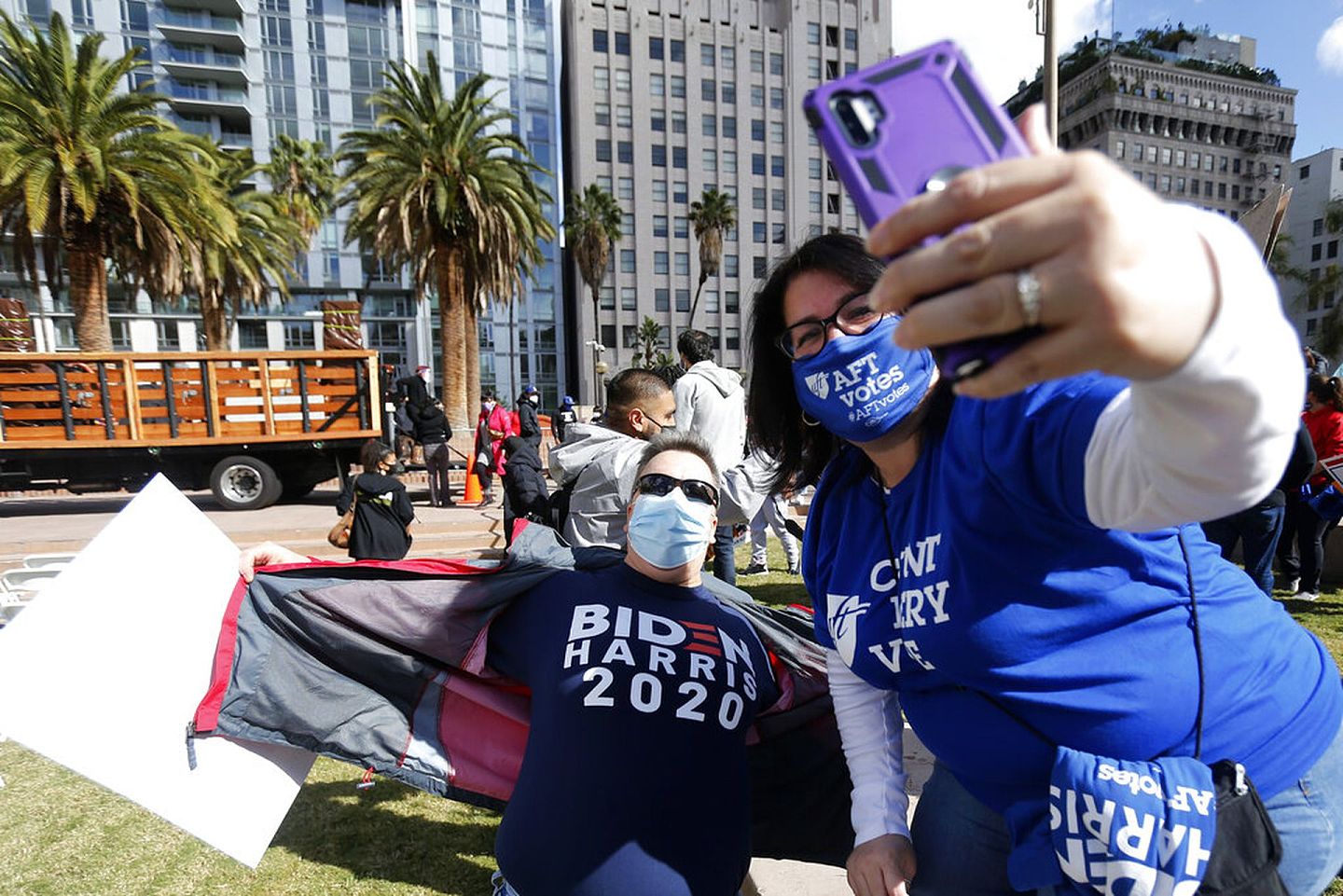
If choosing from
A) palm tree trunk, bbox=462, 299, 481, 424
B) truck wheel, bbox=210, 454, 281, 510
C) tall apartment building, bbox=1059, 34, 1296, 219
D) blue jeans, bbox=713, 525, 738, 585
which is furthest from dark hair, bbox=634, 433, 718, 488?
tall apartment building, bbox=1059, 34, 1296, 219

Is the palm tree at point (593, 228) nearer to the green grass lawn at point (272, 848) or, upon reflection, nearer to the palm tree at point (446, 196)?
the palm tree at point (446, 196)

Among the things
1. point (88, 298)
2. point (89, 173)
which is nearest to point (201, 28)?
point (89, 173)

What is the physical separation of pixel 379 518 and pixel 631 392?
2.78 meters

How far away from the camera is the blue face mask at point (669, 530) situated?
2043 millimetres

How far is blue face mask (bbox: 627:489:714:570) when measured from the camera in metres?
2.04

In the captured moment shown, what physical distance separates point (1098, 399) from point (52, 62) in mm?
17097

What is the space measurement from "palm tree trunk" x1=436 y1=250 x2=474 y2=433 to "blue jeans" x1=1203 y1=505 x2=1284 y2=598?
16.3 metres

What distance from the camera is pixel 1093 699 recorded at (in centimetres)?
104

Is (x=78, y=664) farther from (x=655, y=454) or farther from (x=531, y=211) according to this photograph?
(x=531, y=211)

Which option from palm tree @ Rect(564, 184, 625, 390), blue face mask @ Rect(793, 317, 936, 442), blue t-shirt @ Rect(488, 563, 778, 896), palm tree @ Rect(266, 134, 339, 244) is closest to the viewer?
blue face mask @ Rect(793, 317, 936, 442)

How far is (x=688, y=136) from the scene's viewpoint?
53.9m

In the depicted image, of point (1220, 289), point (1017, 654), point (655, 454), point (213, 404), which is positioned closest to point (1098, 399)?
point (1220, 289)

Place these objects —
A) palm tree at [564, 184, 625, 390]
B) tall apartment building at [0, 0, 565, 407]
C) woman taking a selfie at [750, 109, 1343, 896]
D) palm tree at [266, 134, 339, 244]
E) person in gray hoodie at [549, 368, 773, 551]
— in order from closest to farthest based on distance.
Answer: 1. woman taking a selfie at [750, 109, 1343, 896]
2. person in gray hoodie at [549, 368, 773, 551]
3. palm tree at [266, 134, 339, 244]
4. tall apartment building at [0, 0, 565, 407]
5. palm tree at [564, 184, 625, 390]

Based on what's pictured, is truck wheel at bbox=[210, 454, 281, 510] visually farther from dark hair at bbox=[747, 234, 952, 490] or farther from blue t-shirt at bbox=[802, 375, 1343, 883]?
blue t-shirt at bbox=[802, 375, 1343, 883]
